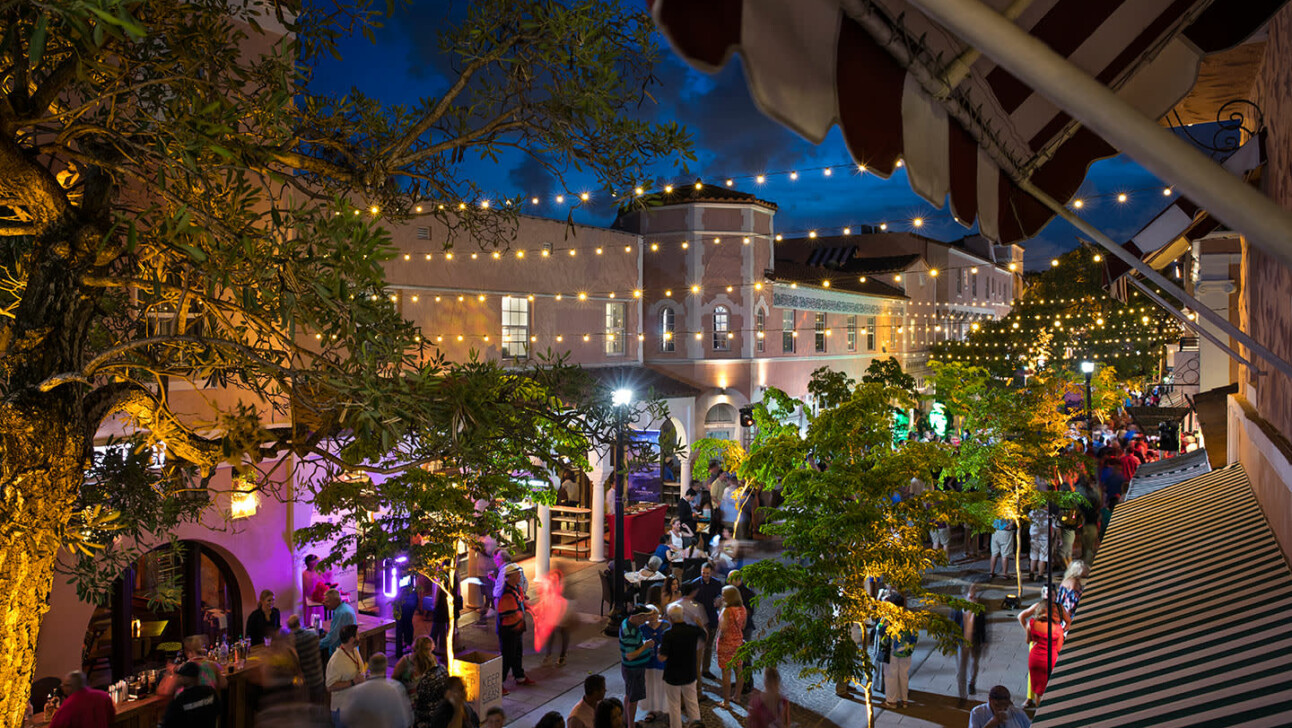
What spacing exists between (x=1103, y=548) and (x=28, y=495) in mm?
7515

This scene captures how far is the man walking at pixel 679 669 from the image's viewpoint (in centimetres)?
976

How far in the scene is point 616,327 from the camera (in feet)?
81.6

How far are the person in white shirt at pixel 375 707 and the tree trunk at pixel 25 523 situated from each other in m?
2.81

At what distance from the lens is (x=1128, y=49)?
285 centimetres

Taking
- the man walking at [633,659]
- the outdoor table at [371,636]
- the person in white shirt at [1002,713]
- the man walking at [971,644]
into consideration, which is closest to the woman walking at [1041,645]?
the man walking at [971,644]

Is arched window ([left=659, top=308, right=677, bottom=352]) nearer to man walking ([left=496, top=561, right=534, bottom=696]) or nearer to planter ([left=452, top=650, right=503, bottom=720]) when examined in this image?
man walking ([left=496, top=561, right=534, bottom=696])

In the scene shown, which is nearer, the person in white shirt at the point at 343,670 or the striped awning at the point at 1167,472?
the striped awning at the point at 1167,472

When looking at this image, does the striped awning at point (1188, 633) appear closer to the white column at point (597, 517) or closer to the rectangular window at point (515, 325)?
the white column at point (597, 517)

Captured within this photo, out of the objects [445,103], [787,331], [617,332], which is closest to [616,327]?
[617,332]

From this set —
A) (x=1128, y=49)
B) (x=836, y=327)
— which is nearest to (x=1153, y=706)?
(x=1128, y=49)

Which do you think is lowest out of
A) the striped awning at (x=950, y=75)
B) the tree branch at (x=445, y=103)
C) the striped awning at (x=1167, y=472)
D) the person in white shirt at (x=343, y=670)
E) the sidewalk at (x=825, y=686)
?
the sidewalk at (x=825, y=686)

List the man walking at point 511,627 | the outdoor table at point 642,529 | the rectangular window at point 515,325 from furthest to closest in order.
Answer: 1. the rectangular window at point 515,325
2. the outdoor table at point 642,529
3. the man walking at point 511,627

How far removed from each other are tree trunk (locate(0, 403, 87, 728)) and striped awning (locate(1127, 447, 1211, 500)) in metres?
9.20

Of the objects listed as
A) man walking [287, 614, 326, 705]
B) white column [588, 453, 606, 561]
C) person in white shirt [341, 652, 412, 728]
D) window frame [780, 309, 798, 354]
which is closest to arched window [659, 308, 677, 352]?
window frame [780, 309, 798, 354]
